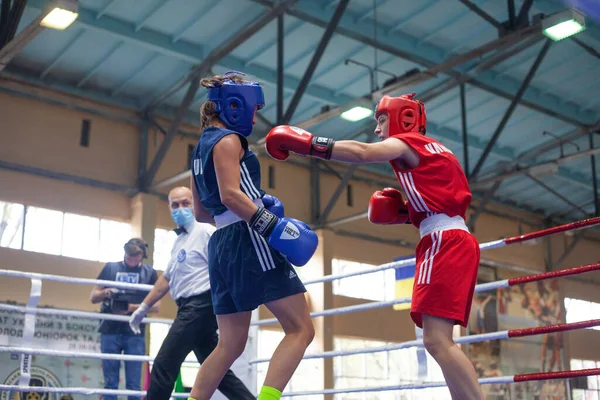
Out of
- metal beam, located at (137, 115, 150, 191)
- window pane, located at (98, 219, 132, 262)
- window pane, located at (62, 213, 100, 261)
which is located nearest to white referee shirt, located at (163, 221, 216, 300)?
window pane, located at (62, 213, 100, 261)

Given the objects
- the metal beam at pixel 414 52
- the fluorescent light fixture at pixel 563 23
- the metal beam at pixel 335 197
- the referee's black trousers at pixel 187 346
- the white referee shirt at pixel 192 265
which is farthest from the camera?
the metal beam at pixel 335 197

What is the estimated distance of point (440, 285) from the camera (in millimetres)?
2562

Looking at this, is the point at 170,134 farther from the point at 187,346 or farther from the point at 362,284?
the point at 187,346

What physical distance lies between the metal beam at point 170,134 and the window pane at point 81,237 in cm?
91

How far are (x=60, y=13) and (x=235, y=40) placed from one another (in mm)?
2705

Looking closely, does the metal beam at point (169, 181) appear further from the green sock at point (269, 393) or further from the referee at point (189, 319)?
the green sock at point (269, 393)

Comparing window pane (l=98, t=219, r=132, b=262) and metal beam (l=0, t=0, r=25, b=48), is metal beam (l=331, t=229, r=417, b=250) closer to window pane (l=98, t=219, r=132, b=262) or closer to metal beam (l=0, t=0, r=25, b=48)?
window pane (l=98, t=219, r=132, b=262)

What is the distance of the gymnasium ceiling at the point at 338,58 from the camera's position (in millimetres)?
8891

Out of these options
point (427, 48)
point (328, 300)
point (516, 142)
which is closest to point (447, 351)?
point (427, 48)

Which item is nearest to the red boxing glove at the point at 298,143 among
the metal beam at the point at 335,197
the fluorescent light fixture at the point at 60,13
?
the fluorescent light fixture at the point at 60,13

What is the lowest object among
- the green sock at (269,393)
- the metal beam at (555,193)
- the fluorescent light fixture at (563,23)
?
the green sock at (269,393)

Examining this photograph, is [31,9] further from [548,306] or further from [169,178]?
[548,306]

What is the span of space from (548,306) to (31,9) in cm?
1140

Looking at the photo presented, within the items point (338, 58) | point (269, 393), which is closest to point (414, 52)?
point (338, 58)
